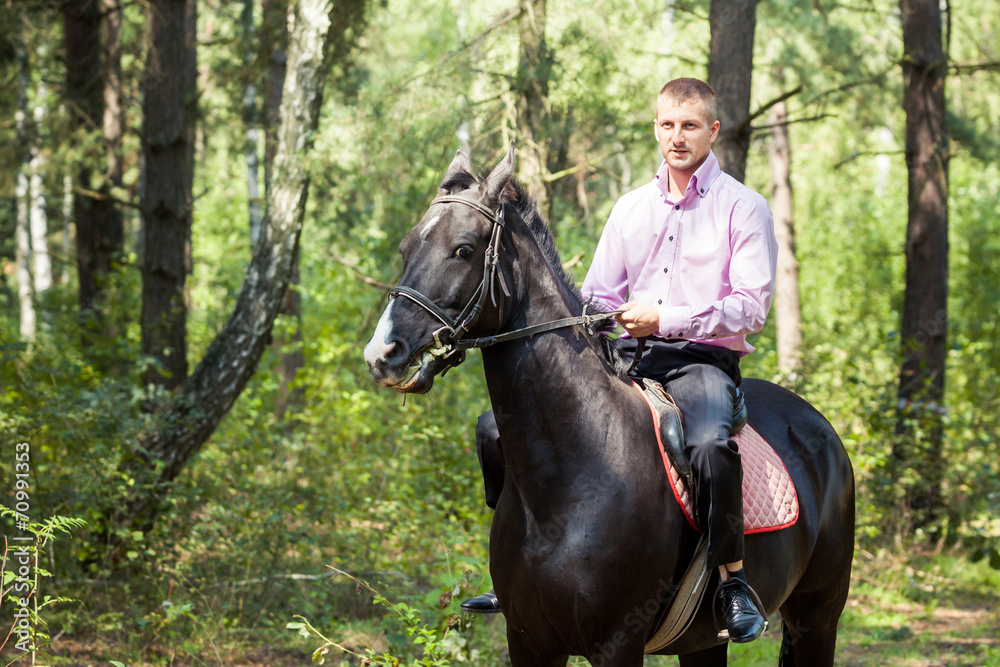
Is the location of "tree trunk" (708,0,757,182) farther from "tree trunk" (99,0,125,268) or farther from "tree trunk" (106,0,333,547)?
"tree trunk" (99,0,125,268)

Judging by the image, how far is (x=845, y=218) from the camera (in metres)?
24.4

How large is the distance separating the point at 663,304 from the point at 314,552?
553cm

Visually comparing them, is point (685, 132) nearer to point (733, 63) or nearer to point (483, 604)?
point (483, 604)

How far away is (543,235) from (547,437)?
2.57 feet

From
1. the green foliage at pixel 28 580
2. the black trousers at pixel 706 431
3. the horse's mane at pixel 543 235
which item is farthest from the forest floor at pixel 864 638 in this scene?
the horse's mane at pixel 543 235

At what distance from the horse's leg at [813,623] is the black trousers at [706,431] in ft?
4.52

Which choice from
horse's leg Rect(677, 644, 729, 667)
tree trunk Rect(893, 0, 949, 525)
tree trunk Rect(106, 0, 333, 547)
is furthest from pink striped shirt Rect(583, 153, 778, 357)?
tree trunk Rect(893, 0, 949, 525)

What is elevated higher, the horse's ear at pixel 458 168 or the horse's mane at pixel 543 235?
the horse's ear at pixel 458 168

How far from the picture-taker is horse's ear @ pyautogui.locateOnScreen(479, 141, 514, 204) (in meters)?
3.04

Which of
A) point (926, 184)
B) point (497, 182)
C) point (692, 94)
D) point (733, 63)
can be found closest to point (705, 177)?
point (692, 94)

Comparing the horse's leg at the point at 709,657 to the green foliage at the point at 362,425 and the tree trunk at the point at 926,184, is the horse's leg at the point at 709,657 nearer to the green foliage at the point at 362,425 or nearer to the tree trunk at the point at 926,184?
the green foliage at the point at 362,425

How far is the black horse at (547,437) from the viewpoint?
2930mm

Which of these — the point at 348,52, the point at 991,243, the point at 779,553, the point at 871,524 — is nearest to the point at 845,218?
the point at 991,243

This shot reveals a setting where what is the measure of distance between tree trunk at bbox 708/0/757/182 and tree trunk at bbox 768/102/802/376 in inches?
285
